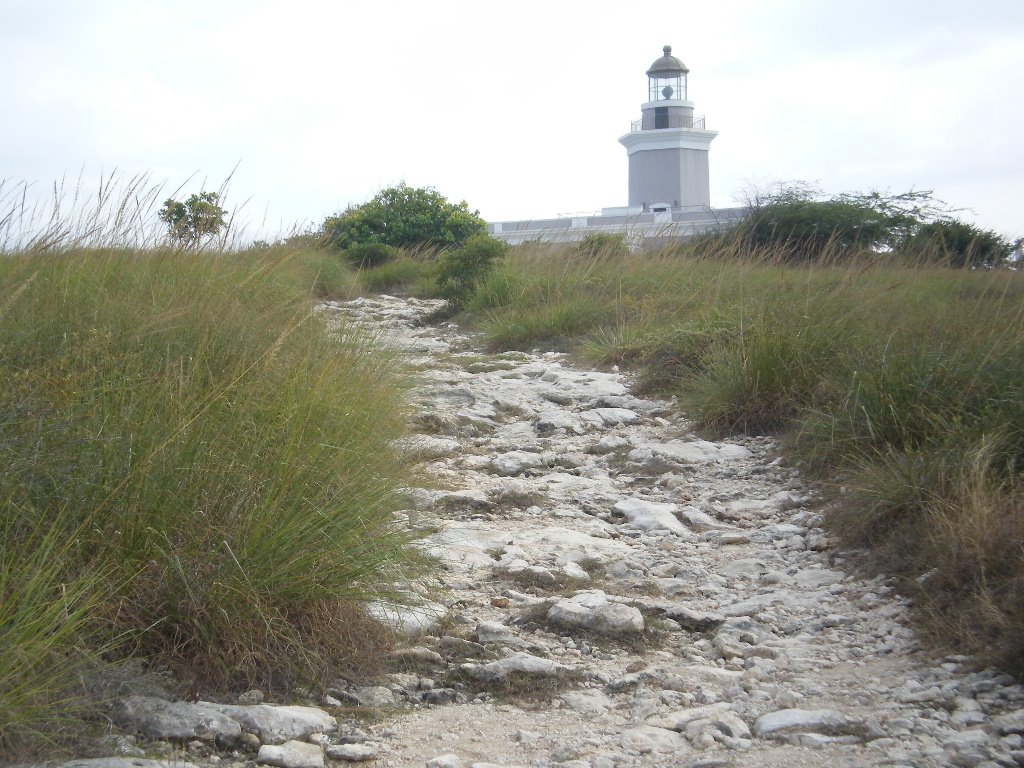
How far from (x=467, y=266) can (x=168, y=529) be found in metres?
9.21

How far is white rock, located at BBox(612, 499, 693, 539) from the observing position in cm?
431

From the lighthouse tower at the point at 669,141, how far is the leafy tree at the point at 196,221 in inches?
1447

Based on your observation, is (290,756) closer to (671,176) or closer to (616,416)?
(616,416)

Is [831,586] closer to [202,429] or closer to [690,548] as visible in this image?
[690,548]

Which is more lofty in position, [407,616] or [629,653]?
[407,616]

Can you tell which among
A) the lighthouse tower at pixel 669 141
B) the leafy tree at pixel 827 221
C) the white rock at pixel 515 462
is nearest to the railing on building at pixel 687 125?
the lighthouse tower at pixel 669 141

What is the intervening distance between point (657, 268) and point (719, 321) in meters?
3.61

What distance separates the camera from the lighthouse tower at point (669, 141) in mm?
41438

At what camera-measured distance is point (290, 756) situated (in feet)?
7.07

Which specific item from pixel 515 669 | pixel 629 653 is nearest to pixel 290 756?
pixel 515 669

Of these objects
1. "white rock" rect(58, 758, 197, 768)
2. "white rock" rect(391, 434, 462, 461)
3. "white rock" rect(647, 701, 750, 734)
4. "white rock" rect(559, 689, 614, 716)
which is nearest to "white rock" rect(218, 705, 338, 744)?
"white rock" rect(58, 758, 197, 768)

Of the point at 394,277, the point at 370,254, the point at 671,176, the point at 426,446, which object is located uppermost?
the point at 671,176

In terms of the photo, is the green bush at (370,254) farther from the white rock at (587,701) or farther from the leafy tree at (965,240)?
the white rock at (587,701)

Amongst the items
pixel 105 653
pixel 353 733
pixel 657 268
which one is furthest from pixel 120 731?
pixel 657 268
